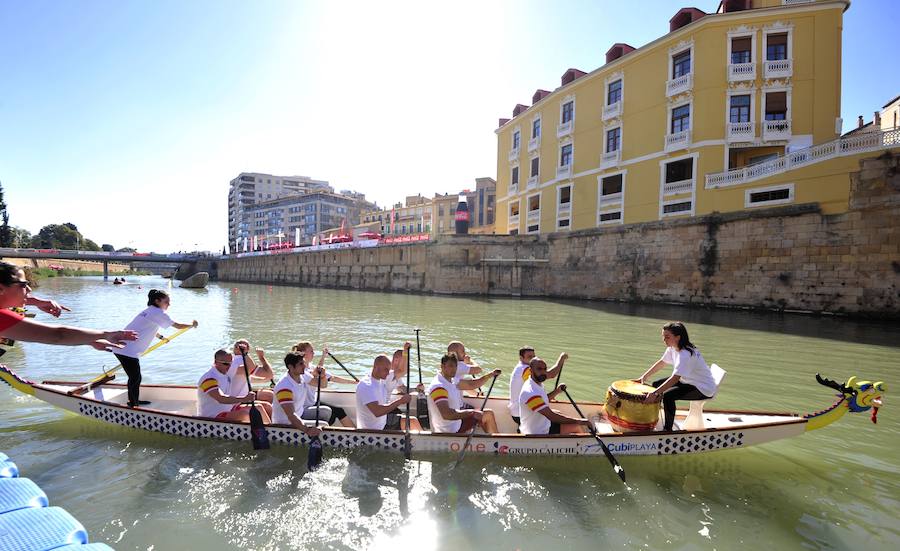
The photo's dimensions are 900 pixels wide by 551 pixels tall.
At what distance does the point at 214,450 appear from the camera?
5.88 meters

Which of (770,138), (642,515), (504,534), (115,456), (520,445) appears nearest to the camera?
(504,534)

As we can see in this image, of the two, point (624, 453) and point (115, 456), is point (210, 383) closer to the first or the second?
point (115, 456)

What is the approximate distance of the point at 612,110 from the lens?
27875 millimetres

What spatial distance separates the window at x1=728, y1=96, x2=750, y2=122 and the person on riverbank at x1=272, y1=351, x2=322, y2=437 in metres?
25.6

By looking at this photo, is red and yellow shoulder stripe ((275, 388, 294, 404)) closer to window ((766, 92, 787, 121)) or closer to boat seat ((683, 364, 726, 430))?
boat seat ((683, 364, 726, 430))

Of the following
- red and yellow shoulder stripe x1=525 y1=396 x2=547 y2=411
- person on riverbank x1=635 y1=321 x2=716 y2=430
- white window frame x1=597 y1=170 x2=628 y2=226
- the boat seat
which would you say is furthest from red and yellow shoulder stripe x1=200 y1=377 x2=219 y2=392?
white window frame x1=597 y1=170 x2=628 y2=226

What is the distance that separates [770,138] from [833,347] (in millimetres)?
14215

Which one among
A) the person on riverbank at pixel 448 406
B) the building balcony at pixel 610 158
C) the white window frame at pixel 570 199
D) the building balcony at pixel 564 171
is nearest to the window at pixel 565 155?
the building balcony at pixel 564 171

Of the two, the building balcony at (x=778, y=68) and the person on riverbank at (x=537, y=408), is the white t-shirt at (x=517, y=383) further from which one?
the building balcony at (x=778, y=68)

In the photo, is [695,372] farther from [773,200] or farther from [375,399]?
[773,200]

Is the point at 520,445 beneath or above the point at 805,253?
beneath

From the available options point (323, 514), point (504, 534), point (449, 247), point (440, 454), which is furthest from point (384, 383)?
point (449, 247)

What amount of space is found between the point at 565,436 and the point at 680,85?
25.5m

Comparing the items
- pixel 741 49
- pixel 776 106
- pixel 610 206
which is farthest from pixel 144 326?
pixel 741 49
